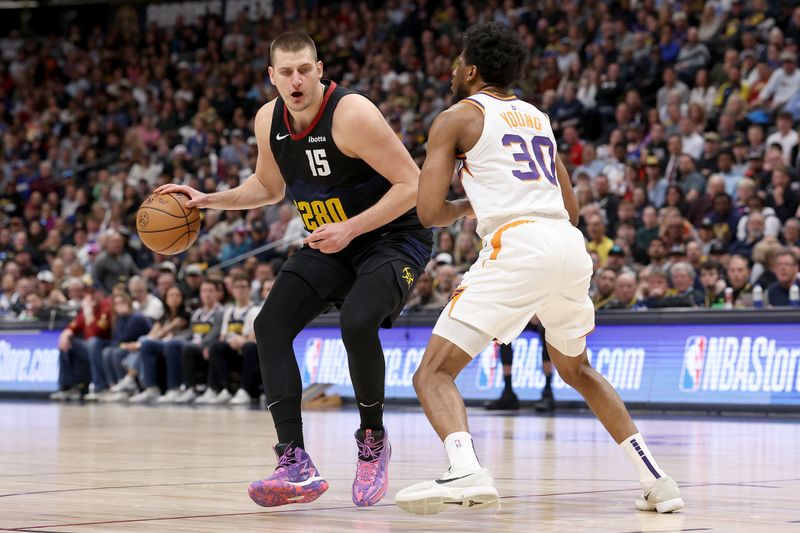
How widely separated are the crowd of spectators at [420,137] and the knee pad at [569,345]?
27.0 ft

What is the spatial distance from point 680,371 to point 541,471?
6.40m

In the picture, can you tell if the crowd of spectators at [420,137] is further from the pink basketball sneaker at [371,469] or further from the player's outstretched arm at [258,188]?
the pink basketball sneaker at [371,469]

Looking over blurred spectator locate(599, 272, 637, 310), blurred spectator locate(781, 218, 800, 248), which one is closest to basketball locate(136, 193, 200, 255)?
blurred spectator locate(599, 272, 637, 310)

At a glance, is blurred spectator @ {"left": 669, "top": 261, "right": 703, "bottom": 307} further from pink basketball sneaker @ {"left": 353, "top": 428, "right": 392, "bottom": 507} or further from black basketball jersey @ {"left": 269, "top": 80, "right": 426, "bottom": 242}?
pink basketball sneaker @ {"left": 353, "top": 428, "right": 392, "bottom": 507}

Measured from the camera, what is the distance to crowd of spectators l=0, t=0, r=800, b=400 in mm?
15227

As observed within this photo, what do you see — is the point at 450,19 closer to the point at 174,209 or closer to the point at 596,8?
the point at 596,8

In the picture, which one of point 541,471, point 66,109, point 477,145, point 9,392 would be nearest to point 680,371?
point 541,471

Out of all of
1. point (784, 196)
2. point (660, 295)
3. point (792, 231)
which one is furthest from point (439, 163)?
point (784, 196)

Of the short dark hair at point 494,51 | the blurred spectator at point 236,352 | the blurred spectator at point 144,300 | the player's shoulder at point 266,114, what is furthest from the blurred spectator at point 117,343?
the short dark hair at point 494,51

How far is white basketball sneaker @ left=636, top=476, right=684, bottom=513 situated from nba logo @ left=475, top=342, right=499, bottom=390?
923 centimetres

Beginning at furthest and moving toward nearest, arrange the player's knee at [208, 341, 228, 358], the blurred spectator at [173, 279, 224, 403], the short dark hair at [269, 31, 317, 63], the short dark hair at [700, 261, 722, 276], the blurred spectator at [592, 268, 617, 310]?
the blurred spectator at [173, 279, 224, 403] < the player's knee at [208, 341, 228, 358] < the blurred spectator at [592, 268, 617, 310] < the short dark hair at [700, 261, 722, 276] < the short dark hair at [269, 31, 317, 63]

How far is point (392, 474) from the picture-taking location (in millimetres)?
7125

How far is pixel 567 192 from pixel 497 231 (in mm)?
486

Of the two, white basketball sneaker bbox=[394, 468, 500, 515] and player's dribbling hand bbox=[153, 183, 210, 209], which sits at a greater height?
player's dribbling hand bbox=[153, 183, 210, 209]
